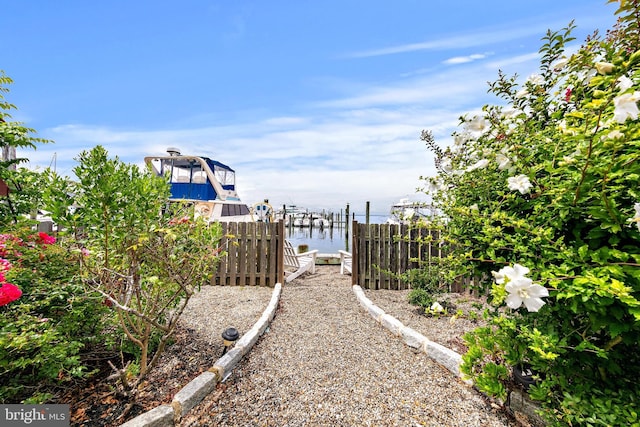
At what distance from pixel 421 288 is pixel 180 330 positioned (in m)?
3.57

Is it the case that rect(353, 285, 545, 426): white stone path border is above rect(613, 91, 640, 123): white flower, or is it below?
below

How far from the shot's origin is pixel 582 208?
1.38 m

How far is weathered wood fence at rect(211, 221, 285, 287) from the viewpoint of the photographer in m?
5.62

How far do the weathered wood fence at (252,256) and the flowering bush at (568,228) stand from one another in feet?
13.3

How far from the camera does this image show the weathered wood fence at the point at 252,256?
5617 mm

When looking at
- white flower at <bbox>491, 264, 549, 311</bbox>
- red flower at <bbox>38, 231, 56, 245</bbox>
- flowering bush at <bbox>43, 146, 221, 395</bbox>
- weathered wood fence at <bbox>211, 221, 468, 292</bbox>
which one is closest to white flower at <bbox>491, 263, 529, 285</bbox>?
white flower at <bbox>491, 264, 549, 311</bbox>

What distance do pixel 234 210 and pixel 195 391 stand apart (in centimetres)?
1142

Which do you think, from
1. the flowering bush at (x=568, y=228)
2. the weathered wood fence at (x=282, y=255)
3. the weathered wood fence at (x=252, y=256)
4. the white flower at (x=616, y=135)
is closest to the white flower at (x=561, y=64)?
the flowering bush at (x=568, y=228)

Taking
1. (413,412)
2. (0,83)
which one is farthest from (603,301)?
(0,83)

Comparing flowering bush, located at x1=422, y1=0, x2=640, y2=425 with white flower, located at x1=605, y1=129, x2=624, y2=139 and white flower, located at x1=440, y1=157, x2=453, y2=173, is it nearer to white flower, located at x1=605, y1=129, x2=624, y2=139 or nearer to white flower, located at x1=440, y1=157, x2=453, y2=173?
white flower, located at x1=605, y1=129, x2=624, y2=139

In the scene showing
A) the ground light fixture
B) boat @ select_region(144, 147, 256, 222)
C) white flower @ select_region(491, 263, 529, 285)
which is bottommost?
the ground light fixture

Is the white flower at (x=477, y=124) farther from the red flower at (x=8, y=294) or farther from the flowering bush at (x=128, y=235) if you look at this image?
the red flower at (x=8, y=294)

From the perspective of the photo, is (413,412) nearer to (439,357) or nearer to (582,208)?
(439,357)

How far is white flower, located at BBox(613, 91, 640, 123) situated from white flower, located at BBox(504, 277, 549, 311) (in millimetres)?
732
